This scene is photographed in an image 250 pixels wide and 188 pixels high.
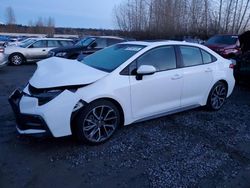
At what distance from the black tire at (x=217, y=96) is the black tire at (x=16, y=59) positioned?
37.2 ft

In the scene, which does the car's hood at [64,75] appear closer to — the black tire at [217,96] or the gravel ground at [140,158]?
the gravel ground at [140,158]

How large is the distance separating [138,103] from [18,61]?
1149 centimetres

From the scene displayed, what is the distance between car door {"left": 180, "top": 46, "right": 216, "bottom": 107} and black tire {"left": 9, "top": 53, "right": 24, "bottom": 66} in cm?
1121

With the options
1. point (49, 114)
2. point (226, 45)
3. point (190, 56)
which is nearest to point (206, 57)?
point (190, 56)

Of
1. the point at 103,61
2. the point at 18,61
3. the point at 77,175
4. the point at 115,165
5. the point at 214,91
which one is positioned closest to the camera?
the point at 77,175

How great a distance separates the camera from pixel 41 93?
378 cm

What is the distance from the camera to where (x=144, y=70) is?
4.24m

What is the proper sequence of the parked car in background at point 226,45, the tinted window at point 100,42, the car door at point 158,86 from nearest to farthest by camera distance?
the car door at point 158,86 < the parked car in background at point 226,45 < the tinted window at point 100,42

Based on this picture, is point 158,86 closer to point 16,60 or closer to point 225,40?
point 225,40

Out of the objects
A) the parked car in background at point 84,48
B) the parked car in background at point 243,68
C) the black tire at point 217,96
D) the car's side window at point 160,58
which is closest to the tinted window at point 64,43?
the parked car in background at point 84,48

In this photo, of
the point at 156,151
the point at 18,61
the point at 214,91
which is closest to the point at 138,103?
the point at 156,151

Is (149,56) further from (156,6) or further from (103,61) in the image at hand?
(156,6)

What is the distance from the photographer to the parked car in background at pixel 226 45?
12.1 m

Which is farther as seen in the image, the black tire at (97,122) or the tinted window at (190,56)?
the tinted window at (190,56)
